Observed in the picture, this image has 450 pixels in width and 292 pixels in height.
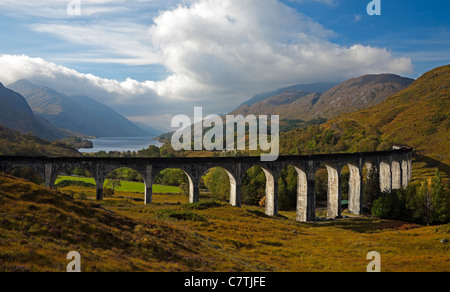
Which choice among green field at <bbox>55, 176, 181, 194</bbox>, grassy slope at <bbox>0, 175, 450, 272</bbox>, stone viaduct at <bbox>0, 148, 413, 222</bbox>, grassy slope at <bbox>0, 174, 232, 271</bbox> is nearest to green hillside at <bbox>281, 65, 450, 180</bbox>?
stone viaduct at <bbox>0, 148, 413, 222</bbox>

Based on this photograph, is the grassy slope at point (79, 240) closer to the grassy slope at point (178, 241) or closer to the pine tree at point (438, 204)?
the grassy slope at point (178, 241)

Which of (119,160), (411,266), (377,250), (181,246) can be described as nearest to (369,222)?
(377,250)

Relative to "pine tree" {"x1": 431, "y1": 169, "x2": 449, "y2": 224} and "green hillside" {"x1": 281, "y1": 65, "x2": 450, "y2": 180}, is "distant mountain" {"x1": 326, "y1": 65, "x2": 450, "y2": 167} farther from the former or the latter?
"pine tree" {"x1": 431, "y1": 169, "x2": 449, "y2": 224}

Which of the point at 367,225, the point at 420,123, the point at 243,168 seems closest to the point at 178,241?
the point at 243,168

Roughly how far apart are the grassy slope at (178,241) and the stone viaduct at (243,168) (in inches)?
214

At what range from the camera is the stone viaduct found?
40.5 meters

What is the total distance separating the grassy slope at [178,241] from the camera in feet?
55.5

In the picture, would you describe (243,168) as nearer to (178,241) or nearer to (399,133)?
(178,241)

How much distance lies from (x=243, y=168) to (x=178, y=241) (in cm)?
2421

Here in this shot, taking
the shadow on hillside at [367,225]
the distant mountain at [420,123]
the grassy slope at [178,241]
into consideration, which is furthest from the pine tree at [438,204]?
the distant mountain at [420,123]
